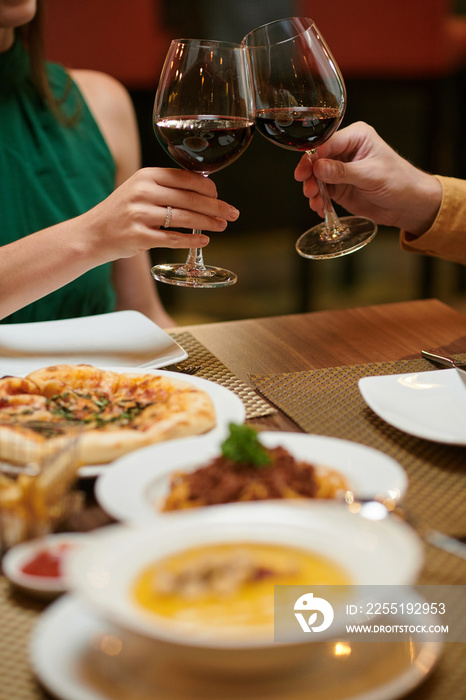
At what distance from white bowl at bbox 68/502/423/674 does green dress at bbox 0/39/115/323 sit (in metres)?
1.49

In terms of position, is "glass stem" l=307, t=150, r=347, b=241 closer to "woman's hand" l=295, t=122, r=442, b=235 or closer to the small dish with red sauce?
"woman's hand" l=295, t=122, r=442, b=235

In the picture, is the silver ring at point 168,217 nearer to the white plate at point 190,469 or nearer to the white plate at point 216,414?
the white plate at point 216,414

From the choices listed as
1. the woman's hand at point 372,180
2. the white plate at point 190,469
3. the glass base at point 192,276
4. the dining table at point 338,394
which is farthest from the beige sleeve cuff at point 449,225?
the white plate at point 190,469

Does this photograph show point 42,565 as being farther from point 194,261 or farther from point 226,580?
point 194,261

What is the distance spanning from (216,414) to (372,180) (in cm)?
86

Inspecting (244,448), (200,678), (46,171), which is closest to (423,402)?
(244,448)

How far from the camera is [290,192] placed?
16.3 feet

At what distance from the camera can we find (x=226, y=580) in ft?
1.98

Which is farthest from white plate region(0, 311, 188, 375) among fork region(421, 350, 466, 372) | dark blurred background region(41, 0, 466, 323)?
dark blurred background region(41, 0, 466, 323)

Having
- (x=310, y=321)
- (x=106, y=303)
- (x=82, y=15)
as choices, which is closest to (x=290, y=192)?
(x=82, y=15)

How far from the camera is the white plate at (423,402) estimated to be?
1.06 meters

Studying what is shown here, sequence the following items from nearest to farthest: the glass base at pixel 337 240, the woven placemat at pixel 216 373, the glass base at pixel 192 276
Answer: the woven placemat at pixel 216 373 → the glass base at pixel 192 276 → the glass base at pixel 337 240

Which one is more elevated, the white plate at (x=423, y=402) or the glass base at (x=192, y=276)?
the glass base at (x=192, y=276)

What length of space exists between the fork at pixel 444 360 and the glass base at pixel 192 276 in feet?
1.34
